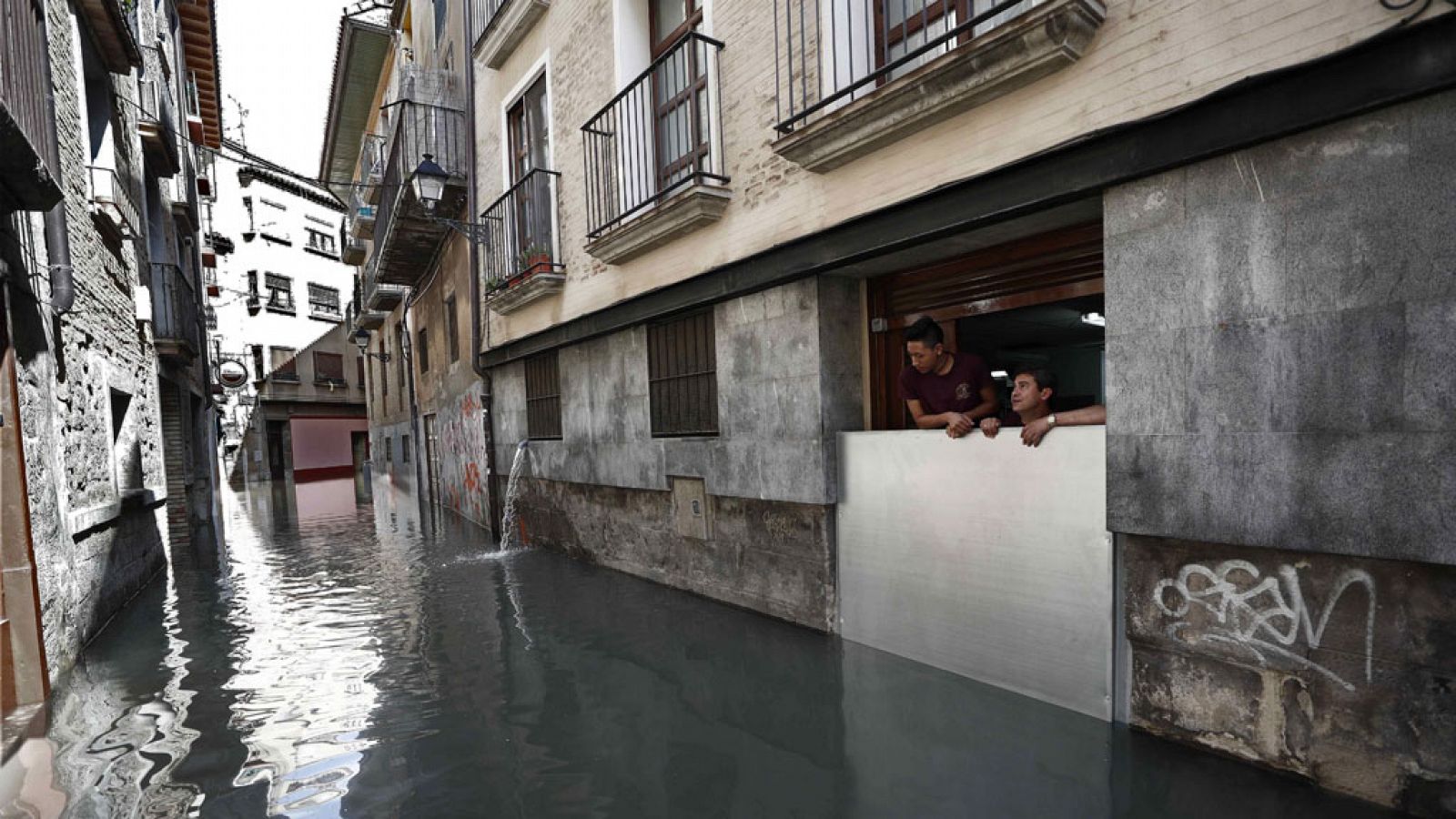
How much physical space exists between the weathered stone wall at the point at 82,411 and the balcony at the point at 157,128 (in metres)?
0.89

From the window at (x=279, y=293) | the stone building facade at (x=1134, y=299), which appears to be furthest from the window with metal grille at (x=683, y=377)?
the window at (x=279, y=293)

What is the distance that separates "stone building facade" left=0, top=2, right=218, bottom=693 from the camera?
15.7 feet

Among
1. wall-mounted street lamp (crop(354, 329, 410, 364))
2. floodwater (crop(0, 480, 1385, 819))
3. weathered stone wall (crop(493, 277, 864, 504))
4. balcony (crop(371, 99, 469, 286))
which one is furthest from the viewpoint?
wall-mounted street lamp (crop(354, 329, 410, 364))

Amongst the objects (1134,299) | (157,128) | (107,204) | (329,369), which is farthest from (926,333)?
(329,369)

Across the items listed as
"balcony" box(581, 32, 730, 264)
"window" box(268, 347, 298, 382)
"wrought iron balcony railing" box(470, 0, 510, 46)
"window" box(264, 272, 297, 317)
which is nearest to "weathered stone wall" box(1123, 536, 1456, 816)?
"balcony" box(581, 32, 730, 264)

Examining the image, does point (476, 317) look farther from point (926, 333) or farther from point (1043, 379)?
point (1043, 379)

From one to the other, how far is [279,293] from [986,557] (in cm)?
3790

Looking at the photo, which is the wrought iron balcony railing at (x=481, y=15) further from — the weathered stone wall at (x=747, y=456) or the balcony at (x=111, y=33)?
the weathered stone wall at (x=747, y=456)

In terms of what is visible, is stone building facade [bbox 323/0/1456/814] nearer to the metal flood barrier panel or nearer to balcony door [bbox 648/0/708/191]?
balcony door [bbox 648/0/708/191]

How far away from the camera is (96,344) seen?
6.74 meters

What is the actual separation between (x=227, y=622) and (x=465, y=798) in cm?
455

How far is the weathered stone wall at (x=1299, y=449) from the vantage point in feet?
8.30

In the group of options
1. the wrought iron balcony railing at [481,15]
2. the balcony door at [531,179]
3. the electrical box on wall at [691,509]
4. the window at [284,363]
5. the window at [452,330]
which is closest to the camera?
the electrical box on wall at [691,509]

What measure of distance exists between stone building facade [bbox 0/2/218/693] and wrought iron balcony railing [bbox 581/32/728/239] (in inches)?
167
